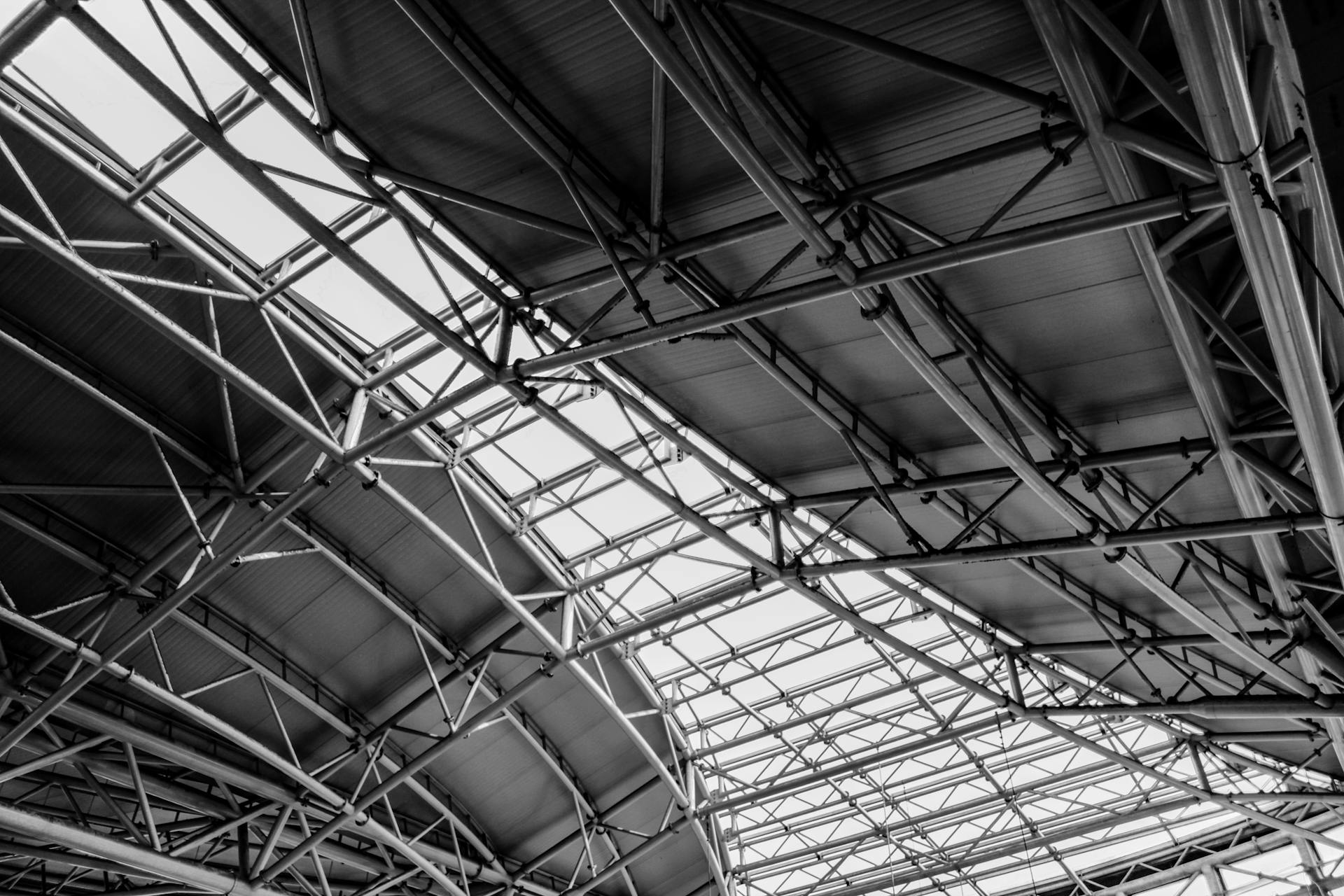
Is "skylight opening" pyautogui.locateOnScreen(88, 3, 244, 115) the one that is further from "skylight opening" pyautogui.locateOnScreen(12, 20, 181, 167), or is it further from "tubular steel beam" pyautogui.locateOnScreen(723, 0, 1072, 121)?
"tubular steel beam" pyautogui.locateOnScreen(723, 0, 1072, 121)

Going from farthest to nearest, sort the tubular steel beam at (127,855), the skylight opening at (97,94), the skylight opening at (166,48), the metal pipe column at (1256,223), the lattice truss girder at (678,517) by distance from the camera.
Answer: the tubular steel beam at (127,855), the skylight opening at (97,94), the skylight opening at (166,48), the lattice truss girder at (678,517), the metal pipe column at (1256,223)

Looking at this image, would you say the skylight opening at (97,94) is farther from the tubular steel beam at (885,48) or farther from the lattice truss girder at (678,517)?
the tubular steel beam at (885,48)

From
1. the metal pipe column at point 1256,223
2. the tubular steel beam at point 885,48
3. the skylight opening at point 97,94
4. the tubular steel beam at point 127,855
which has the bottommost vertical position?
the metal pipe column at point 1256,223

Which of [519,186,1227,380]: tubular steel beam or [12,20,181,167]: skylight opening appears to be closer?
[519,186,1227,380]: tubular steel beam

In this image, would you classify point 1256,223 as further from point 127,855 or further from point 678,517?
point 127,855

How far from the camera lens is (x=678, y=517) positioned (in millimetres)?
25172

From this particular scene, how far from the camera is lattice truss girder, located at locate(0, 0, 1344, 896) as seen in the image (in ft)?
41.8

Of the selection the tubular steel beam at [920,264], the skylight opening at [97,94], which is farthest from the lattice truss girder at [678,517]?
the skylight opening at [97,94]

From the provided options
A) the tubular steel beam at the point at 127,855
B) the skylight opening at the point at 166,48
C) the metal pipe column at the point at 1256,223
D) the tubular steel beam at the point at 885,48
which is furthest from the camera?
the tubular steel beam at the point at 127,855

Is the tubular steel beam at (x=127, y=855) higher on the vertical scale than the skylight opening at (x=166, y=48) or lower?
lower

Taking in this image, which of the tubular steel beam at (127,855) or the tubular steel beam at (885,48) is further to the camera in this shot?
the tubular steel beam at (127,855)

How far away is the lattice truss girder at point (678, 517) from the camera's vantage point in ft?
41.8

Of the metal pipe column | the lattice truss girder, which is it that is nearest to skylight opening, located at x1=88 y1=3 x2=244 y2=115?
the lattice truss girder

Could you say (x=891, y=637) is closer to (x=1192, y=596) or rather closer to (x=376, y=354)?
(x=1192, y=596)
